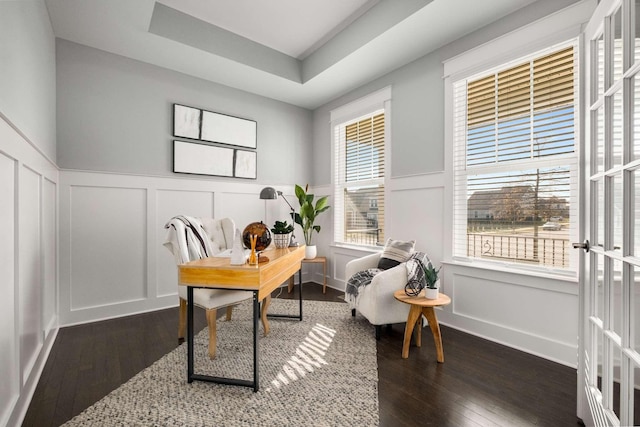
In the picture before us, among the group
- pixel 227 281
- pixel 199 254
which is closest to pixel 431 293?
pixel 227 281

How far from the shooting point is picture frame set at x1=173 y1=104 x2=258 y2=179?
3570 millimetres

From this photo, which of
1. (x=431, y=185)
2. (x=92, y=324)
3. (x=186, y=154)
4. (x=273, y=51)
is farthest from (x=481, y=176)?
(x=92, y=324)

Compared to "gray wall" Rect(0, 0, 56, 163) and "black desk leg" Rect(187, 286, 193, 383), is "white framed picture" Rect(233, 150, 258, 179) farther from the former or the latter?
"black desk leg" Rect(187, 286, 193, 383)

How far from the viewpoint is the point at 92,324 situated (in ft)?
9.74

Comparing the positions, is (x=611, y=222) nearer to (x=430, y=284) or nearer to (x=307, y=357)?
(x=430, y=284)

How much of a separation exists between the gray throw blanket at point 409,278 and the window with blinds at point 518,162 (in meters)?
0.52

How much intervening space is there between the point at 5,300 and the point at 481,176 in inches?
135

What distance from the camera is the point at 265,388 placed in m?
1.87

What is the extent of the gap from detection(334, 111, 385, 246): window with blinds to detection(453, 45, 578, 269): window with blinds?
3.64 feet

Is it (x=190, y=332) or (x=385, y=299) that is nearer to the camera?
(x=190, y=332)

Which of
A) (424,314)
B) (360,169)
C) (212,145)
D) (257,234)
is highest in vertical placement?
(212,145)

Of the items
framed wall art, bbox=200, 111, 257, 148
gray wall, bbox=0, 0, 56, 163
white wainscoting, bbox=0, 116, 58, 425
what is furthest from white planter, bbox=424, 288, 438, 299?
framed wall art, bbox=200, 111, 257, 148

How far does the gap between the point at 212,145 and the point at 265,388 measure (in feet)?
9.79

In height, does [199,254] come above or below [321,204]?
below
